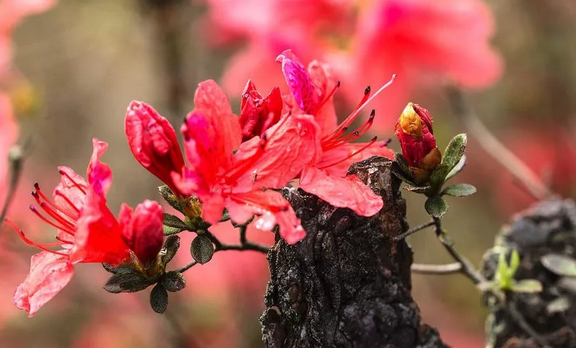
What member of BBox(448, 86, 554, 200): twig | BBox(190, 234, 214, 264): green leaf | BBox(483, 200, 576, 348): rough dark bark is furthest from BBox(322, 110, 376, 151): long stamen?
BBox(448, 86, 554, 200): twig

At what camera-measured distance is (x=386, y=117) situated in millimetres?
960

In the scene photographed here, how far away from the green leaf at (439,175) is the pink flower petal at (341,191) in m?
0.05

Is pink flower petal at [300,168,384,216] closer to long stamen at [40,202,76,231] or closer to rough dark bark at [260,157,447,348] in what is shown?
rough dark bark at [260,157,447,348]

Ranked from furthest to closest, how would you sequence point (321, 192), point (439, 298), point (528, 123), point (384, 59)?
point (528, 123) < point (439, 298) < point (384, 59) < point (321, 192)

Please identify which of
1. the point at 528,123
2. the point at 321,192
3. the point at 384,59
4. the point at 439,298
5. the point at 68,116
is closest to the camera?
the point at 321,192

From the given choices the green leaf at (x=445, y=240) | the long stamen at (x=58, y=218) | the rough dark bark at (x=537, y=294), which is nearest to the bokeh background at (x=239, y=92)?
the rough dark bark at (x=537, y=294)

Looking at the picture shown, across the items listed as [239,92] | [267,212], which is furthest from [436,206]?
[239,92]

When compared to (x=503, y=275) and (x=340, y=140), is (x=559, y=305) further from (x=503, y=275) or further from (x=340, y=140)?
(x=340, y=140)

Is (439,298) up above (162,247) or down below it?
below

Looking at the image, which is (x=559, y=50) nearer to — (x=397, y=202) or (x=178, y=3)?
(x=178, y=3)

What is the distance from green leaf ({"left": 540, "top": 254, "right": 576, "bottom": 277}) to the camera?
1.93 feet

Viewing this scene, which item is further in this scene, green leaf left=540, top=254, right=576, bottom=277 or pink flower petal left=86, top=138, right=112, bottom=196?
green leaf left=540, top=254, right=576, bottom=277

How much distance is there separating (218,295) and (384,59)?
568 millimetres

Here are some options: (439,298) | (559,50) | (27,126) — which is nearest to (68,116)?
(27,126)
